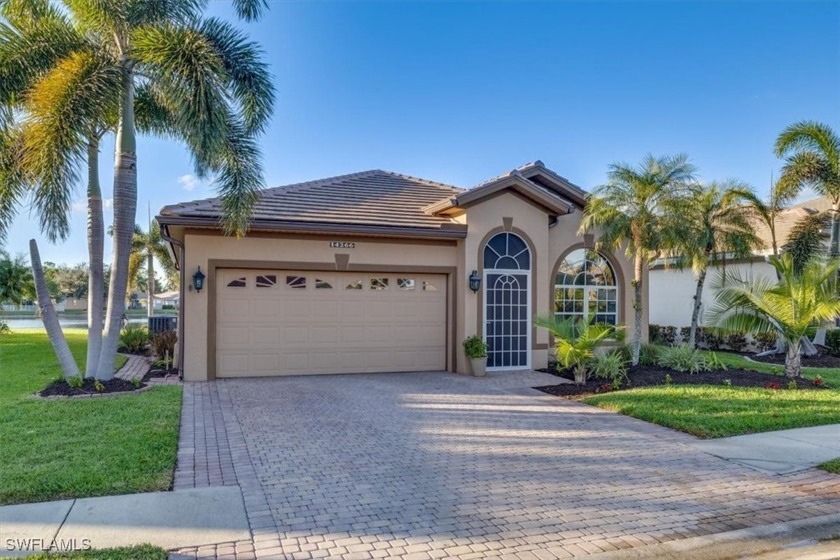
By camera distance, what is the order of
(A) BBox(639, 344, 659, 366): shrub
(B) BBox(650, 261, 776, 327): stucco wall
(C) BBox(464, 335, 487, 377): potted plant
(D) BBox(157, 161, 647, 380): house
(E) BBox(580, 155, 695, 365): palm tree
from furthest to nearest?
1. (B) BBox(650, 261, 776, 327): stucco wall
2. (A) BBox(639, 344, 659, 366): shrub
3. (C) BBox(464, 335, 487, 377): potted plant
4. (E) BBox(580, 155, 695, 365): palm tree
5. (D) BBox(157, 161, 647, 380): house

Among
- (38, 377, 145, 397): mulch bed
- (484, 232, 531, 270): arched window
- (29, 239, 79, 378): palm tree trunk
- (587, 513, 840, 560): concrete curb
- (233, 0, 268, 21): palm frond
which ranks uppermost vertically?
(233, 0, 268, 21): palm frond

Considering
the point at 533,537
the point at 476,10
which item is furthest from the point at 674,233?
the point at 533,537

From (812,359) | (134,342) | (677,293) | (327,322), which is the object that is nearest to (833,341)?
(812,359)

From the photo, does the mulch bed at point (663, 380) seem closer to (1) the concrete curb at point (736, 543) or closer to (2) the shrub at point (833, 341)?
(1) the concrete curb at point (736, 543)

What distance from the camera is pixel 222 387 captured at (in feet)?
35.5

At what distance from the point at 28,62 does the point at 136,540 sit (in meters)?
9.30

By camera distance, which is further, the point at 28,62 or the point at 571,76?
the point at 571,76

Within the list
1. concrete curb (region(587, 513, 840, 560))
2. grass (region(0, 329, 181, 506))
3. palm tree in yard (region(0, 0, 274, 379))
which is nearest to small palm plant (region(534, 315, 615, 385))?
concrete curb (region(587, 513, 840, 560))

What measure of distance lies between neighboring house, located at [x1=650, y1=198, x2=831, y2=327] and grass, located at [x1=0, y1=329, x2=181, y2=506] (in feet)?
56.0

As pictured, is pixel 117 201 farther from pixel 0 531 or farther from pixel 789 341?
pixel 789 341

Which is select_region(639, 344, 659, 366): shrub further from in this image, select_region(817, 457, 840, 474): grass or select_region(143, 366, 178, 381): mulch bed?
select_region(143, 366, 178, 381): mulch bed

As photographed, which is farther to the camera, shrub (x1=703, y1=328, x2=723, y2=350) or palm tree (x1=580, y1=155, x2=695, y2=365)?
shrub (x1=703, y1=328, x2=723, y2=350)

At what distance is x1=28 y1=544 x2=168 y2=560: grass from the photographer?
3.74m

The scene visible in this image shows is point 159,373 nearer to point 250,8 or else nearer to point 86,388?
point 86,388
